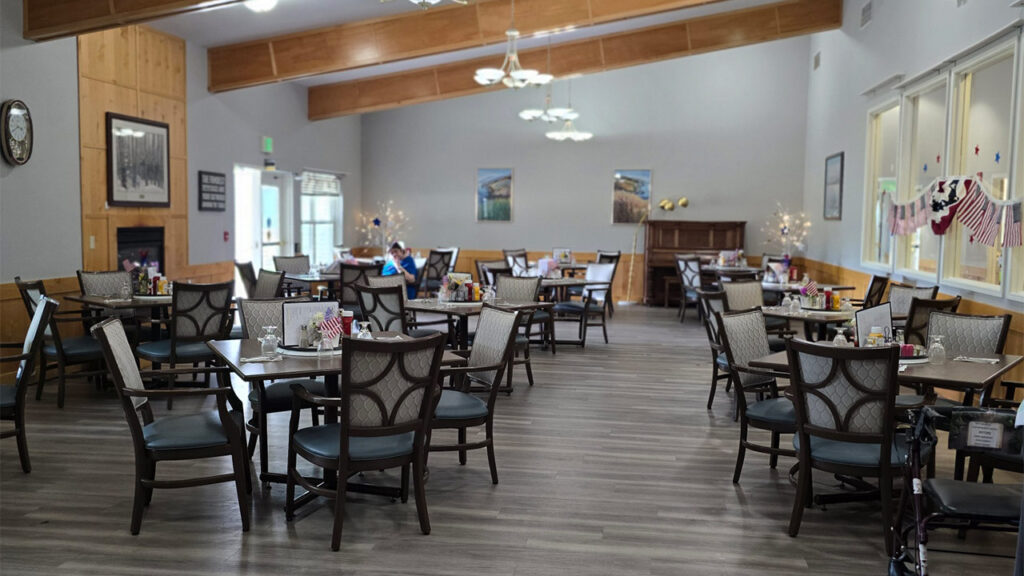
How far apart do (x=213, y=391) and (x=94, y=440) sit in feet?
7.08

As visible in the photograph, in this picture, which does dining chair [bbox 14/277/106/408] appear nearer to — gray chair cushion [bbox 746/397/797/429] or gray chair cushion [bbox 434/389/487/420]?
gray chair cushion [bbox 434/389/487/420]

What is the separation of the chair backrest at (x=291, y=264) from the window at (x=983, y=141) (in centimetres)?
709

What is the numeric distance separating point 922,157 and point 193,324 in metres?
6.91

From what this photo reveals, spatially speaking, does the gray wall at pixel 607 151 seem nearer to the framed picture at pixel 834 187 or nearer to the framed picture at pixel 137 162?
the framed picture at pixel 834 187

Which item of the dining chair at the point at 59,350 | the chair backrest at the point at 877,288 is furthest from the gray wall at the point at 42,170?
the chair backrest at the point at 877,288

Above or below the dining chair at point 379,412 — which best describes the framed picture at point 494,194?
above

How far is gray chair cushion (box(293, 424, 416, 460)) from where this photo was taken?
12.2 ft

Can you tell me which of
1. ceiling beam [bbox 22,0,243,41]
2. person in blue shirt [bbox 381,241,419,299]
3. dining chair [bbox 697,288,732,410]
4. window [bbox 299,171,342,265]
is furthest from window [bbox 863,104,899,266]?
window [bbox 299,171,342,265]

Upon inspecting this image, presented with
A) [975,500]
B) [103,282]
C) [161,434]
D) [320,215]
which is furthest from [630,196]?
[975,500]

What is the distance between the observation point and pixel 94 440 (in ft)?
17.8

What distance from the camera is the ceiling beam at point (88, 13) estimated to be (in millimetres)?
6785

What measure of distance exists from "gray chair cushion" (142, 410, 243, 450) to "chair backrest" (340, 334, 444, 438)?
69cm

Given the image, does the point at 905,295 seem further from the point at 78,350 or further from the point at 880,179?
the point at 78,350

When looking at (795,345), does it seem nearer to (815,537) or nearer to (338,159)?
(815,537)
